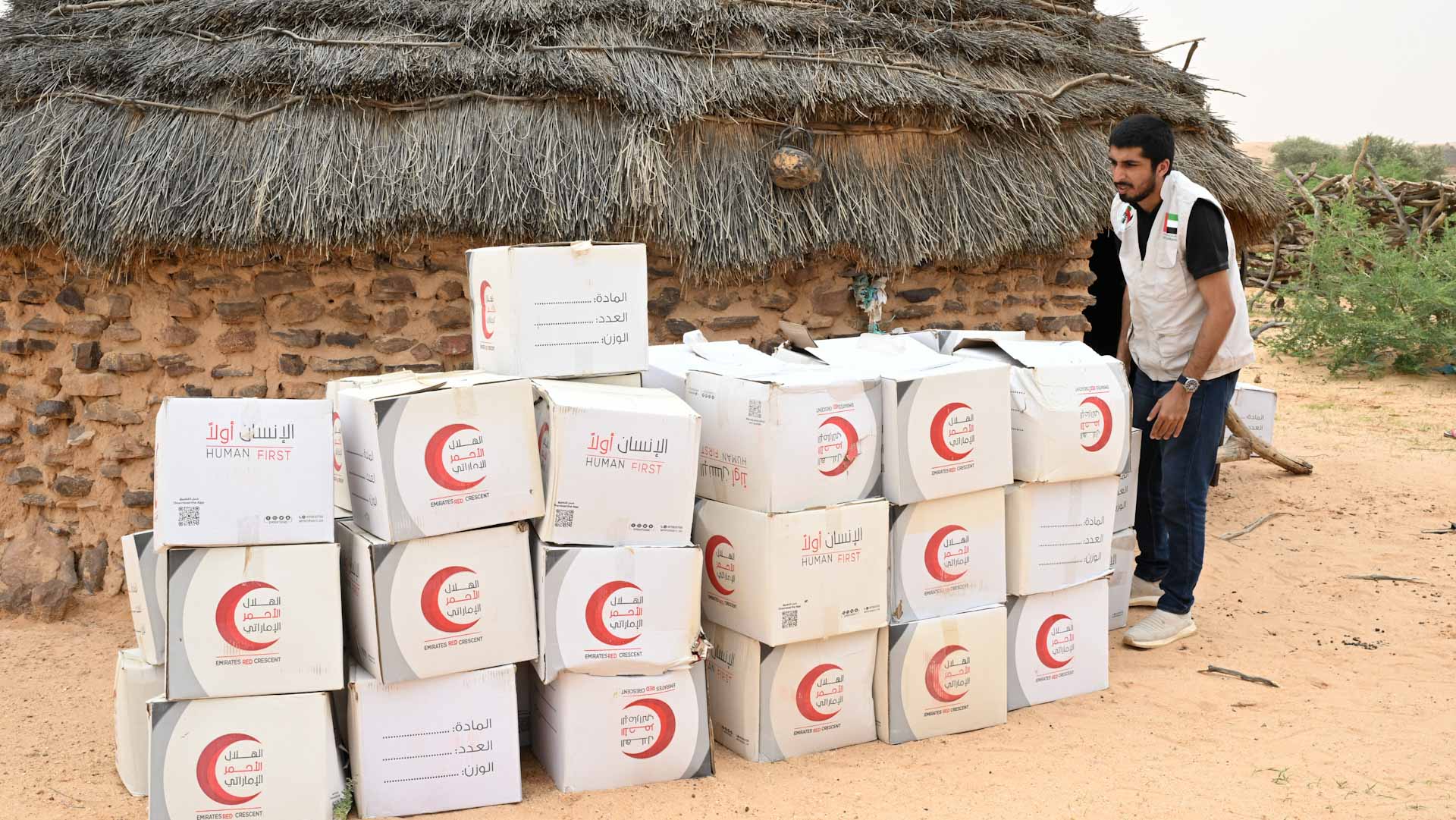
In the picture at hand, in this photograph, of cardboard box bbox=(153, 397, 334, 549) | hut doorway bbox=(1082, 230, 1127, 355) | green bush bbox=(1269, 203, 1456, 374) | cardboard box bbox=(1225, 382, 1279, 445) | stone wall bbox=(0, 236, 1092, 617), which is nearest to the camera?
cardboard box bbox=(153, 397, 334, 549)

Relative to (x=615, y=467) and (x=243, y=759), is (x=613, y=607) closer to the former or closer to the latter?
(x=615, y=467)

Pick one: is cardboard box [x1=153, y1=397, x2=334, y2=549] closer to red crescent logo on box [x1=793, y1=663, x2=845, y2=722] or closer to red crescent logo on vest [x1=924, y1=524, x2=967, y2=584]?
red crescent logo on box [x1=793, y1=663, x2=845, y2=722]

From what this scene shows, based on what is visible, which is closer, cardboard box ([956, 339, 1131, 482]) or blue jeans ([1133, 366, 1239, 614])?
cardboard box ([956, 339, 1131, 482])

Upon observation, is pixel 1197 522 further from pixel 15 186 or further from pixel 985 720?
pixel 15 186

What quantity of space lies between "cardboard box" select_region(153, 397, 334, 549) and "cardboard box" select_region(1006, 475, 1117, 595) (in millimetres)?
1850

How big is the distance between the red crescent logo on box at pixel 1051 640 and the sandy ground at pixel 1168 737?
0.13 meters

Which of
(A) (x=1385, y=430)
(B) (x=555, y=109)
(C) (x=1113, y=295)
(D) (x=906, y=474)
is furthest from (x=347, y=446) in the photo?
(A) (x=1385, y=430)

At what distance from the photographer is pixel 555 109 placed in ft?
12.9

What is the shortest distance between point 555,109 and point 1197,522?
267 cm

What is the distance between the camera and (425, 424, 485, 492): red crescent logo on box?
2428mm

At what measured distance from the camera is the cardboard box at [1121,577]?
368 centimetres

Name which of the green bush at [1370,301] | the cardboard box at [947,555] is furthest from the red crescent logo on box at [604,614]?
the green bush at [1370,301]

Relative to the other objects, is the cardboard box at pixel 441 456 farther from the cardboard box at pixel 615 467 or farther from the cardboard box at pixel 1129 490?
the cardboard box at pixel 1129 490

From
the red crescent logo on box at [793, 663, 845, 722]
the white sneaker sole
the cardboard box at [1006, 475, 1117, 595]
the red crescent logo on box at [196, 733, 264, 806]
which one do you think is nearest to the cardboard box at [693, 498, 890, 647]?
the red crescent logo on box at [793, 663, 845, 722]
